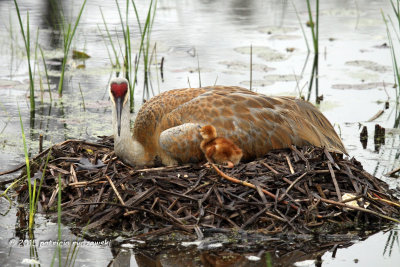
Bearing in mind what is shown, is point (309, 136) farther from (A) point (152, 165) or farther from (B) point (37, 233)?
(B) point (37, 233)

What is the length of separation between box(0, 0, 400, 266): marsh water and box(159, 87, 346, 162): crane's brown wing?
90 centimetres

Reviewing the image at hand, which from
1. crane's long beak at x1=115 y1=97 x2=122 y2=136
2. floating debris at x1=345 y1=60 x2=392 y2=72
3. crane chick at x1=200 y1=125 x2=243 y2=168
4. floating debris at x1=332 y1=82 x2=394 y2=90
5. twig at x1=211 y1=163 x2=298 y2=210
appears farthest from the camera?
floating debris at x1=345 y1=60 x2=392 y2=72

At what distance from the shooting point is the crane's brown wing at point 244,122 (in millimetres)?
6266

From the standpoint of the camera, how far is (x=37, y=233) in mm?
5258

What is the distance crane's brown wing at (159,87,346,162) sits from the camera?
20.6 ft

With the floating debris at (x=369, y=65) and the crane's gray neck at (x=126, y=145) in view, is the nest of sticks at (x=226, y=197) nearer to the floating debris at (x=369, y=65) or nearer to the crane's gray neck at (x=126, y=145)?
the crane's gray neck at (x=126, y=145)

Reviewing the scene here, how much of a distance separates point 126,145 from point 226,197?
3.81 feet

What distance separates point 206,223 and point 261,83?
434cm

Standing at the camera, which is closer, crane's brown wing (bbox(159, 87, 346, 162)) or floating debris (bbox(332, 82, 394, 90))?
crane's brown wing (bbox(159, 87, 346, 162))

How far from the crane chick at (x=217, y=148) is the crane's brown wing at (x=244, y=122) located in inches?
4.5

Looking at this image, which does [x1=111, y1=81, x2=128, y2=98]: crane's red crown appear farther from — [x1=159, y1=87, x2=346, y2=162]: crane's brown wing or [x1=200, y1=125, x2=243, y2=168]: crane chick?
[x1=200, y1=125, x2=243, y2=168]: crane chick

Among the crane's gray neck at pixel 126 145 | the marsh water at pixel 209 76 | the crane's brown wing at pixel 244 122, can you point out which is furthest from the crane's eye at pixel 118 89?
the marsh water at pixel 209 76

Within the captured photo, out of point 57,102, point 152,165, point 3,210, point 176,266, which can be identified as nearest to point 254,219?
point 176,266

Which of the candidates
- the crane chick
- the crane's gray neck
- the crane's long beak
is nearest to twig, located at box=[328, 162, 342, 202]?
the crane chick
